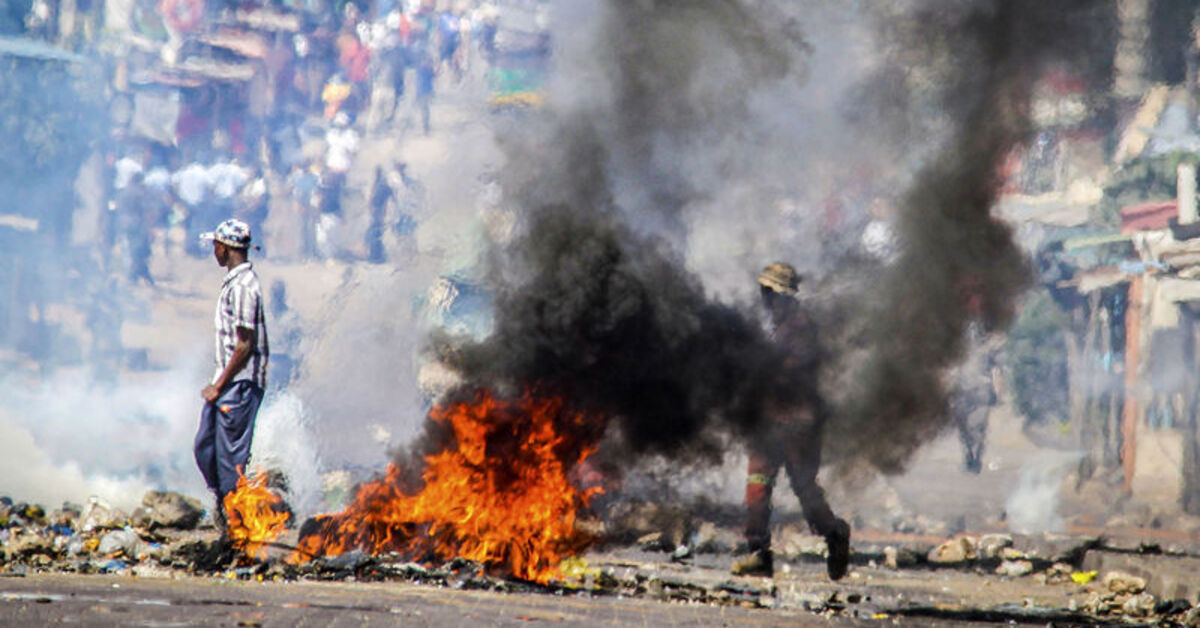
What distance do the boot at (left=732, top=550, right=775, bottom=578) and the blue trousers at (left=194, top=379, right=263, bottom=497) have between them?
10.3 ft

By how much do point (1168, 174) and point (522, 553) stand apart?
16.3m

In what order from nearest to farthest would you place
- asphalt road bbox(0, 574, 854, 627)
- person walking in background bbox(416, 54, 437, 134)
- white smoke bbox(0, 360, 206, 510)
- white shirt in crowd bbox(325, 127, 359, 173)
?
asphalt road bbox(0, 574, 854, 627) → white smoke bbox(0, 360, 206, 510) → person walking in background bbox(416, 54, 437, 134) → white shirt in crowd bbox(325, 127, 359, 173)

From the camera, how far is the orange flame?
692 cm

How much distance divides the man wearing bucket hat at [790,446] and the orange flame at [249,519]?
295 centimetres

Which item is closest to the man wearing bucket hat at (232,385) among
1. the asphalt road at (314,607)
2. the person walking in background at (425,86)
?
the asphalt road at (314,607)

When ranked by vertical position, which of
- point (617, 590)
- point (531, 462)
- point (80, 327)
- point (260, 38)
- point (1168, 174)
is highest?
point (260, 38)

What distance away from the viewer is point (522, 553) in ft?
Result: 22.9

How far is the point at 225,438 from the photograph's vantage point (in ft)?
23.2

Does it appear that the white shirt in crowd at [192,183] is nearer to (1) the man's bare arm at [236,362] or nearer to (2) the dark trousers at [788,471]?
(1) the man's bare arm at [236,362]

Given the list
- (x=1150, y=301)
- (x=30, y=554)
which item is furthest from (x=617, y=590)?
(x=1150, y=301)

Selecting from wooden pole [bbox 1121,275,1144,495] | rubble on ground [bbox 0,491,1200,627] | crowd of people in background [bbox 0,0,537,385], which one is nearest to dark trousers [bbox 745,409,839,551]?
rubble on ground [bbox 0,491,1200,627]

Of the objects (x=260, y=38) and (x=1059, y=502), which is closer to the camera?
(x=1059, y=502)

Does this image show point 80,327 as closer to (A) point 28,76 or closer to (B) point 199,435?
(A) point 28,76

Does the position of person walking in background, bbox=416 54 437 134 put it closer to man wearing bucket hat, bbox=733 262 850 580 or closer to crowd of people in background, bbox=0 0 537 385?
crowd of people in background, bbox=0 0 537 385
